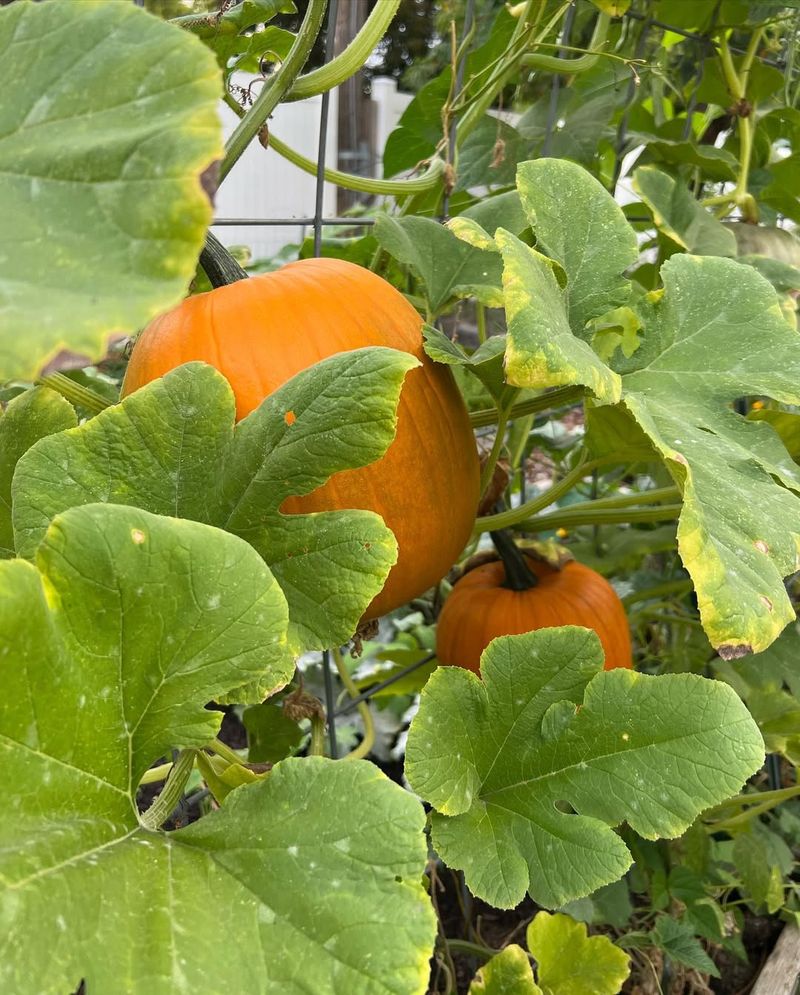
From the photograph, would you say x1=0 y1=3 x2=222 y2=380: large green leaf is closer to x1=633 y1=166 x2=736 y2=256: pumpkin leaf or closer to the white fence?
x1=633 y1=166 x2=736 y2=256: pumpkin leaf

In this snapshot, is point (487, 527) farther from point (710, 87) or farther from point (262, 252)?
point (262, 252)

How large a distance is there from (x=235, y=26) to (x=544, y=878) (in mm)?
605

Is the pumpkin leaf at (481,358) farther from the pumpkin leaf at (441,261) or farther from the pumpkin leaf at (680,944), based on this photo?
the pumpkin leaf at (680,944)

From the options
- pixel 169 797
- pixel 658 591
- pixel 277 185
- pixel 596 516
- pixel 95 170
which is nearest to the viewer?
pixel 95 170

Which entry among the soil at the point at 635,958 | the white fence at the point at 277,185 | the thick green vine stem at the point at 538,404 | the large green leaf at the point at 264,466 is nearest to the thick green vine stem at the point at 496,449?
the thick green vine stem at the point at 538,404

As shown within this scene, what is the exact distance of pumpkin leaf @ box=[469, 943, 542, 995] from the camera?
0.59 meters

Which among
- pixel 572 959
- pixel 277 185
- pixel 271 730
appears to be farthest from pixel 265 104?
pixel 277 185

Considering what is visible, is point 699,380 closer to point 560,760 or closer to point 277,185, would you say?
point 560,760

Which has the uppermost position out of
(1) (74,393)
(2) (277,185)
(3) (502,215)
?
(3) (502,215)

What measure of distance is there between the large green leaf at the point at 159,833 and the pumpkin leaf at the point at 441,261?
16.5 inches

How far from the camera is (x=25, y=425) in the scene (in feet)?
1.68

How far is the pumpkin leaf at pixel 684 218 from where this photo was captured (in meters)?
0.87

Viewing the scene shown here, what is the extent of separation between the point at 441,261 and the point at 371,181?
104 mm

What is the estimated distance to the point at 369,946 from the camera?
30 centimetres
